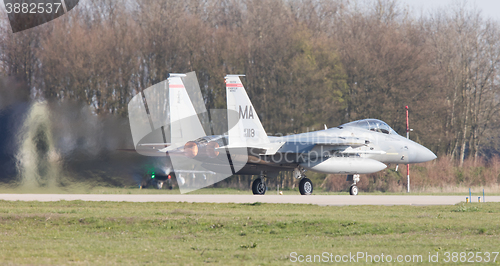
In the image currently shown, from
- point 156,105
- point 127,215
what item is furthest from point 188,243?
point 156,105

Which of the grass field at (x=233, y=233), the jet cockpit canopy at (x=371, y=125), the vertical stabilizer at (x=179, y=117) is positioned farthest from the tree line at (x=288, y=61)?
the grass field at (x=233, y=233)

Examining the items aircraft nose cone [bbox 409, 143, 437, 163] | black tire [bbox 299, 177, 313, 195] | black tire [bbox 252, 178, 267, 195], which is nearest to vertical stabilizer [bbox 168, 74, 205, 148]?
black tire [bbox 252, 178, 267, 195]

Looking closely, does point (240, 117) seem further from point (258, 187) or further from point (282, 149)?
point (258, 187)

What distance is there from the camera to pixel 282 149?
2441cm

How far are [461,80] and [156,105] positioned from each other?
25067mm

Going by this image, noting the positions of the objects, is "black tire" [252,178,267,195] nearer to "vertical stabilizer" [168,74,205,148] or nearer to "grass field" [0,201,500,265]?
"vertical stabilizer" [168,74,205,148]

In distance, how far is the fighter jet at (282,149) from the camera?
22984mm

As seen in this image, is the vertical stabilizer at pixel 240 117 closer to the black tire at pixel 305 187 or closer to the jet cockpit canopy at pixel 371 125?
the black tire at pixel 305 187

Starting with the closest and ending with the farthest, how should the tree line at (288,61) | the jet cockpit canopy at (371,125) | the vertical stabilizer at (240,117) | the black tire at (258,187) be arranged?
the vertical stabilizer at (240,117) → the black tire at (258,187) → the jet cockpit canopy at (371,125) → the tree line at (288,61)

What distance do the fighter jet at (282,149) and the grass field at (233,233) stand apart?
567cm

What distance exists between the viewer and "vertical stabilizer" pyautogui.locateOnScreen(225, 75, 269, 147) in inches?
900

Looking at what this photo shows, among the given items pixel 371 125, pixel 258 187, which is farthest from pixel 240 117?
pixel 371 125

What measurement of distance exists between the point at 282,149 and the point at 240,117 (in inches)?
105

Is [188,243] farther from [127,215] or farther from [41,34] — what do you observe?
[41,34]
